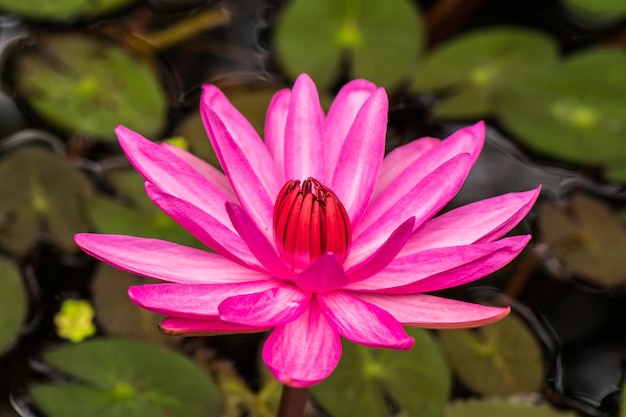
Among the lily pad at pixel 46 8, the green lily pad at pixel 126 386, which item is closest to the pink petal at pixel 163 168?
the green lily pad at pixel 126 386

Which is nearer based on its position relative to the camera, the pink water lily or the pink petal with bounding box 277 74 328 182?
the pink water lily

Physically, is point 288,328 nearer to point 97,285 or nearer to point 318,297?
point 318,297

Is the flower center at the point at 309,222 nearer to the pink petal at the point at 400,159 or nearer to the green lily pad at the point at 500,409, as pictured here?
the pink petal at the point at 400,159

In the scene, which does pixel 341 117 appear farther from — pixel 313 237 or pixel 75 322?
pixel 75 322

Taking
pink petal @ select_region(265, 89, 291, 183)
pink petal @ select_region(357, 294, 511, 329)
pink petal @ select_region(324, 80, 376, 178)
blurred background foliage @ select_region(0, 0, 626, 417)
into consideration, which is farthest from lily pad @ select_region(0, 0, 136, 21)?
pink petal @ select_region(357, 294, 511, 329)

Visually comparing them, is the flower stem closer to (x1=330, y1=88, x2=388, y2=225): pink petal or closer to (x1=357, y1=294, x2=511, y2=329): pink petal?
(x1=357, y1=294, x2=511, y2=329): pink petal

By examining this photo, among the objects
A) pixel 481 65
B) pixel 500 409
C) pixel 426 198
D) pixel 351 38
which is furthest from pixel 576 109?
pixel 426 198
